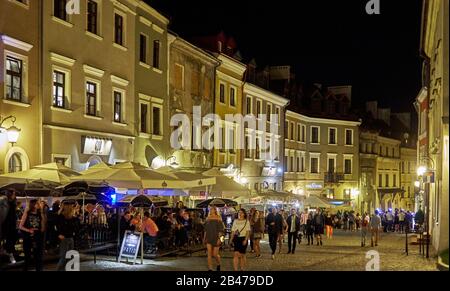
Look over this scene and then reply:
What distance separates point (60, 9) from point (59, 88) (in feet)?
10.1

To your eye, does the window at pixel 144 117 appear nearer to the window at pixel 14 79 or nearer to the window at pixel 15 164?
the window at pixel 14 79

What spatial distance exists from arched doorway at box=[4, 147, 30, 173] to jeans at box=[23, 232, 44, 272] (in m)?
6.86

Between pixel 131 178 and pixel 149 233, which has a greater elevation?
pixel 131 178

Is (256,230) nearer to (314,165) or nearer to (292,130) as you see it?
(292,130)

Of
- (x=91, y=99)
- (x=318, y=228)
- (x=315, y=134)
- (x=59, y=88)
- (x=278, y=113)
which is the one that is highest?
(x=278, y=113)

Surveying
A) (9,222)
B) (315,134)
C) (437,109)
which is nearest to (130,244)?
(9,222)

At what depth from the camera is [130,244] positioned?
63.8 ft

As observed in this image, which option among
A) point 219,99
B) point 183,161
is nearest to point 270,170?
point 219,99

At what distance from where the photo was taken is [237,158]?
4741cm

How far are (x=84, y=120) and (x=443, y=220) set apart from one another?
1557 cm

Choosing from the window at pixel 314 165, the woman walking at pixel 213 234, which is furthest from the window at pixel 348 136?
the woman walking at pixel 213 234

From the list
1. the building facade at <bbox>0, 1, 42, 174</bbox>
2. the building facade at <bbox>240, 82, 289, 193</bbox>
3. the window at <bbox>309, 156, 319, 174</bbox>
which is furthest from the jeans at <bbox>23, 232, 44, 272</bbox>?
the window at <bbox>309, 156, 319, 174</bbox>

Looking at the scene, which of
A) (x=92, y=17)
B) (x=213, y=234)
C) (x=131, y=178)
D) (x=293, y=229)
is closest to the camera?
(x=213, y=234)
